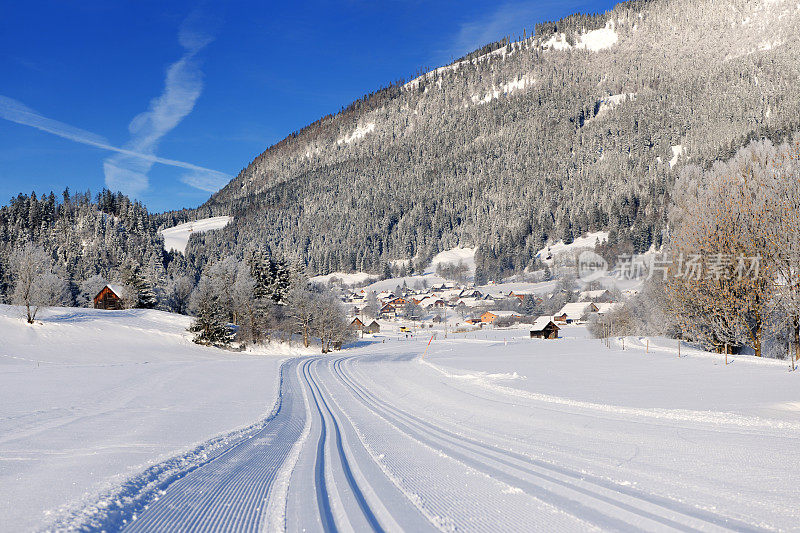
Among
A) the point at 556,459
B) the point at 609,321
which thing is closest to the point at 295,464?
the point at 556,459

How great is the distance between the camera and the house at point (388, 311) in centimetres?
15600

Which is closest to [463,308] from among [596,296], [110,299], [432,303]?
[432,303]

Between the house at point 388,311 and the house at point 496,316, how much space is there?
36857mm

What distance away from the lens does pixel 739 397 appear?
542 inches

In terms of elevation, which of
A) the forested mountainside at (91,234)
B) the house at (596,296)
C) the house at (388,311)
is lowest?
the house at (388,311)

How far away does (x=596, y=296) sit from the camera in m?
133

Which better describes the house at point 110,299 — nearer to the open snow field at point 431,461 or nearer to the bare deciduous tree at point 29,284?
the bare deciduous tree at point 29,284

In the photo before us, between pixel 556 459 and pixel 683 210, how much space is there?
33.3 metres

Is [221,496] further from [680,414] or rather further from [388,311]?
[388,311]

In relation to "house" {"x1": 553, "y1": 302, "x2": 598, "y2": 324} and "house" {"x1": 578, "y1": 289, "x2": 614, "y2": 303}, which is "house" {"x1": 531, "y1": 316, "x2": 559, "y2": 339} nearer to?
"house" {"x1": 553, "y1": 302, "x2": 598, "y2": 324}

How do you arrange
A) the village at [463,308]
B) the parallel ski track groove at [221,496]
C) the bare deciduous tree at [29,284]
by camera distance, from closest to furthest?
the parallel ski track groove at [221,496], the bare deciduous tree at [29,284], the village at [463,308]

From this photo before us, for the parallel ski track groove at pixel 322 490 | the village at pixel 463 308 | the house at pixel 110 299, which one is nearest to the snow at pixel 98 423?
the parallel ski track groove at pixel 322 490

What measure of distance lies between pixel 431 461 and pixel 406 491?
201 centimetres

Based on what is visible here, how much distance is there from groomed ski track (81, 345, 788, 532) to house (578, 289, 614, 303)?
414ft
